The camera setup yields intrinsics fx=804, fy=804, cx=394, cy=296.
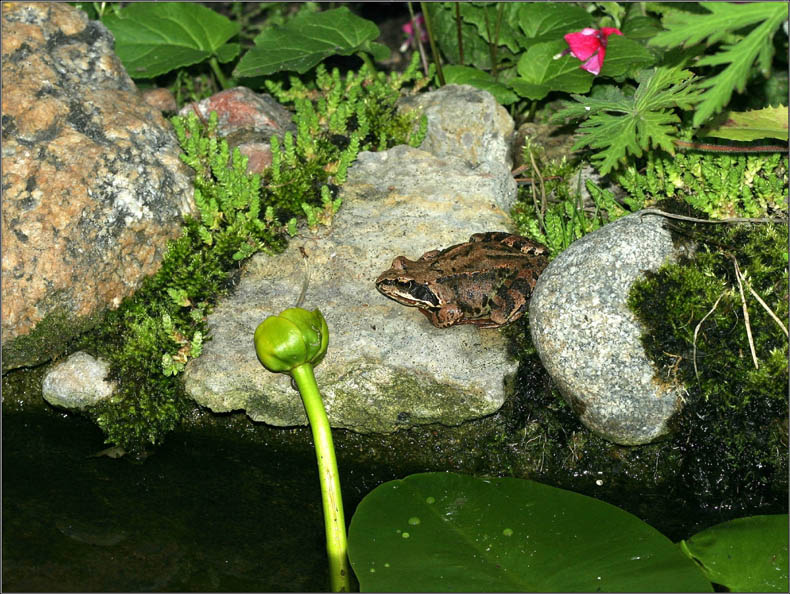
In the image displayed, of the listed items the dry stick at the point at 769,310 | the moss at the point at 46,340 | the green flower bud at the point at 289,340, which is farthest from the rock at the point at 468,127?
the moss at the point at 46,340

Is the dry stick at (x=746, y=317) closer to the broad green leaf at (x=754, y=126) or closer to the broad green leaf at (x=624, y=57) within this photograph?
the broad green leaf at (x=754, y=126)

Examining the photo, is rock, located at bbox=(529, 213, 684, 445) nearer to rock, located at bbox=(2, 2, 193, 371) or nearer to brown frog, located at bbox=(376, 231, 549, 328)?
brown frog, located at bbox=(376, 231, 549, 328)

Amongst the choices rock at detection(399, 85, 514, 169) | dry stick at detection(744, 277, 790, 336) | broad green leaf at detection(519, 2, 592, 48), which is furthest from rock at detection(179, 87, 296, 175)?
dry stick at detection(744, 277, 790, 336)

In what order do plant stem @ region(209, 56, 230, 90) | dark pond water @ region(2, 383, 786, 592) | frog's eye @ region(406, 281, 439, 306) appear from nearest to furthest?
dark pond water @ region(2, 383, 786, 592) → frog's eye @ region(406, 281, 439, 306) → plant stem @ region(209, 56, 230, 90)

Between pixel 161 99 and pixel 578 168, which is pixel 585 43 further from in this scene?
pixel 161 99

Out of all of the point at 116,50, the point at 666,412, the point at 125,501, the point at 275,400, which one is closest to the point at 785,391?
the point at 666,412

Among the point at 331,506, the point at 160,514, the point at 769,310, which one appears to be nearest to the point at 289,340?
the point at 331,506
